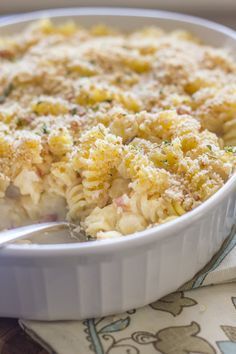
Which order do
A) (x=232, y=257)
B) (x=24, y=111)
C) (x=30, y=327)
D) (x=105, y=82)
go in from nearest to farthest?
1. (x=30, y=327)
2. (x=232, y=257)
3. (x=24, y=111)
4. (x=105, y=82)

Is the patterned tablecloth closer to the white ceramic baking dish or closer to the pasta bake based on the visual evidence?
the white ceramic baking dish

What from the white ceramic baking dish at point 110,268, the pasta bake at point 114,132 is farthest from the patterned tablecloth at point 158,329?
the pasta bake at point 114,132

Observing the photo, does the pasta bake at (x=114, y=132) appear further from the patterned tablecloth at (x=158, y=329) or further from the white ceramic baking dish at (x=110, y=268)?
the patterned tablecloth at (x=158, y=329)

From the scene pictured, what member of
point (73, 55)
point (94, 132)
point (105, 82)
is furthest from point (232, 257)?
point (73, 55)

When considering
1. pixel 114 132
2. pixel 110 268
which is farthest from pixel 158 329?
pixel 114 132

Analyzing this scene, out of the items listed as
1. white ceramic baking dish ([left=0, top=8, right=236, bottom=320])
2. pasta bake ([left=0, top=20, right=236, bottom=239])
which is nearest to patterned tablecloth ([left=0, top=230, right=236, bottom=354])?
white ceramic baking dish ([left=0, top=8, right=236, bottom=320])

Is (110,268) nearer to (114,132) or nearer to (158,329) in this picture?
(158,329)

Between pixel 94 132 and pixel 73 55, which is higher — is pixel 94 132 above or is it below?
below

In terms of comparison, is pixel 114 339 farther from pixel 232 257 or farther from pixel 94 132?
pixel 94 132
